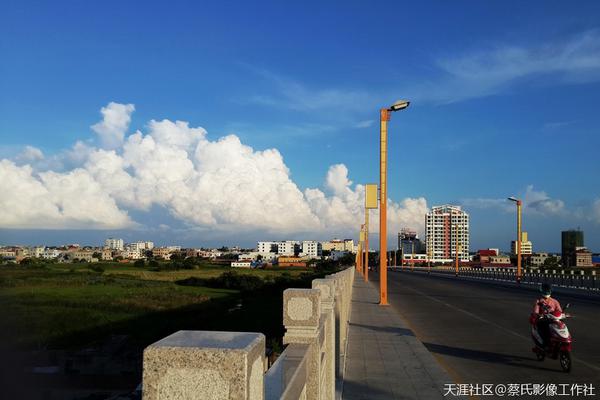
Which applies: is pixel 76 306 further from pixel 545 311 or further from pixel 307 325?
pixel 307 325

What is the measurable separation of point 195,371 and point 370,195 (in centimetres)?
1950

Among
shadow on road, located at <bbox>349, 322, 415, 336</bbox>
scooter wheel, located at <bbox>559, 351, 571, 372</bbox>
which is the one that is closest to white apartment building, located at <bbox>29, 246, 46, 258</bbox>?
shadow on road, located at <bbox>349, 322, 415, 336</bbox>

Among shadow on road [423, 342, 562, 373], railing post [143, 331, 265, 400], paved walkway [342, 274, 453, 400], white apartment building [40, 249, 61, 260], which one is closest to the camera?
railing post [143, 331, 265, 400]

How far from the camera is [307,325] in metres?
4.17

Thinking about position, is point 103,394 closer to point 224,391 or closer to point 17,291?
point 224,391

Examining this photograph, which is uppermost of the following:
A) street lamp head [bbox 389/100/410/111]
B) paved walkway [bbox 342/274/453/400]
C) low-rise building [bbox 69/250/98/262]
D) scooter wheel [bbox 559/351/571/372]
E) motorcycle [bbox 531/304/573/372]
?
street lamp head [bbox 389/100/410/111]

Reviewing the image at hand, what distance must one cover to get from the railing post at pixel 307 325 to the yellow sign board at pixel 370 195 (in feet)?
54.7

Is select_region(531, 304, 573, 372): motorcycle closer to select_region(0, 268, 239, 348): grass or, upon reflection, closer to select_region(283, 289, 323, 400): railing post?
select_region(283, 289, 323, 400): railing post

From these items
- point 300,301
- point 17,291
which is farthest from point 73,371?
point 17,291

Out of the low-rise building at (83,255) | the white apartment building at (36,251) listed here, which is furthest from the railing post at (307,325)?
the low-rise building at (83,255)

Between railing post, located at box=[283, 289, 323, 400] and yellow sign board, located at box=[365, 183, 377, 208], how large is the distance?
1667cm

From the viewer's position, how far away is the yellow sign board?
68.5ft

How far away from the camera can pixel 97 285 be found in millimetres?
73938

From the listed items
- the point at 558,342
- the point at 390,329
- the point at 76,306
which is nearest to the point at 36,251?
the point at 76,306
